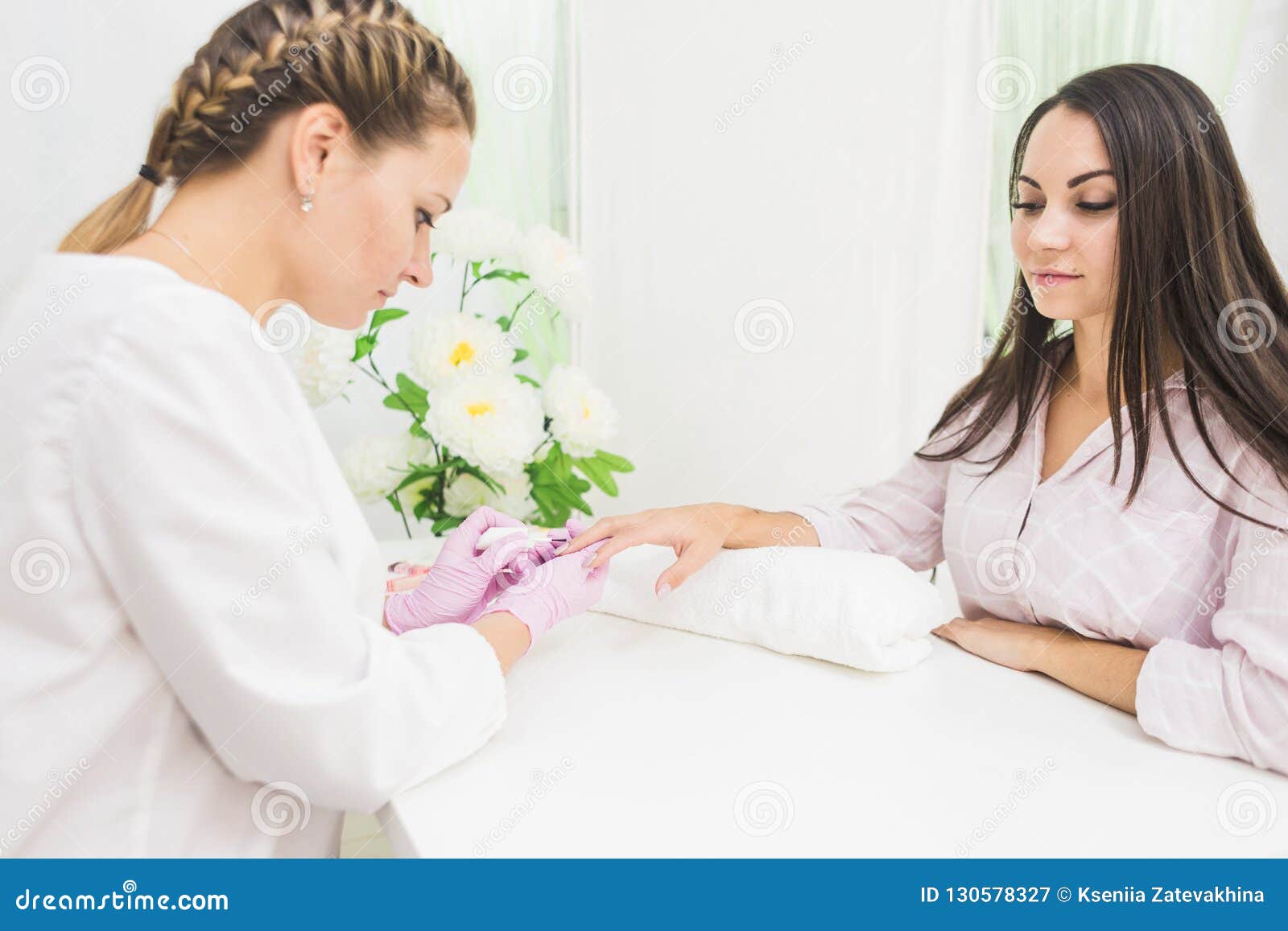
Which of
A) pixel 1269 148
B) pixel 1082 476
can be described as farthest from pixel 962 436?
pixel 1269 148

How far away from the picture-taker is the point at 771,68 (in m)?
2.26

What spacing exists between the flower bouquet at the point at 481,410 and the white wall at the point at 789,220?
590 mm

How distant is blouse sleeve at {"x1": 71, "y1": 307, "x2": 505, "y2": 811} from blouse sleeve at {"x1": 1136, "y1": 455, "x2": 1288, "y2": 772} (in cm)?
73

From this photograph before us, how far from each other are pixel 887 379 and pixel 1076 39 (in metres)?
0.92

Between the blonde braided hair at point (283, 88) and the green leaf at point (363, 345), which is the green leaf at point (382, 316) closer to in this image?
the green leaf at point (363, 345)

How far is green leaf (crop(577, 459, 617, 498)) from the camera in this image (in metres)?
1.82

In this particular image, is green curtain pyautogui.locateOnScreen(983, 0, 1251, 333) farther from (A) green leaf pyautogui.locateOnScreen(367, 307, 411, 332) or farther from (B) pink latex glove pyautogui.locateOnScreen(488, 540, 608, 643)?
(B) pink latex glove pyautogui.locateOnScreen(488, 540, 608, 643)

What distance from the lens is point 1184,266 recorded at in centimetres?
111

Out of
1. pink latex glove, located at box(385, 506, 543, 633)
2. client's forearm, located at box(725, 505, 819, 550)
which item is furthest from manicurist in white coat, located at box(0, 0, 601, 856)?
client's forearm, located at box(725, 505, 819, 550)

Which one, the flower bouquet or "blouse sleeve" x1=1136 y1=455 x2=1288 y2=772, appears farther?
the flower bouquet

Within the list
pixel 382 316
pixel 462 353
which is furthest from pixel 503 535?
pixel 382 316

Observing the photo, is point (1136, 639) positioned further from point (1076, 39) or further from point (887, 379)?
point (1076, 39)

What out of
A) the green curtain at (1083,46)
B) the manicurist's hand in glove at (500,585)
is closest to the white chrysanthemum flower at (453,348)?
the manicurist's hand in glove at (500,585)

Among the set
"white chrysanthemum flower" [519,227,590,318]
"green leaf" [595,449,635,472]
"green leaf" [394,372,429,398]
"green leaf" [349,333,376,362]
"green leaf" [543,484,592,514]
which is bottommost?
"green leaf" [543,484,592,514]
